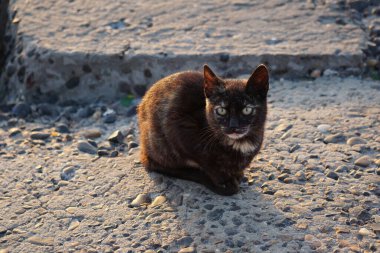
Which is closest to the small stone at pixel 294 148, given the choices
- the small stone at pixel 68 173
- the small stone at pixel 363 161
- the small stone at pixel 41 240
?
the small stone at pixel 363 161

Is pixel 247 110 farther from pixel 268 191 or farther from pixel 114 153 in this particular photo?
pixel 114 153

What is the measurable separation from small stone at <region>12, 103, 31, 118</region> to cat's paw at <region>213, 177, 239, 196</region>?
2.62 metres

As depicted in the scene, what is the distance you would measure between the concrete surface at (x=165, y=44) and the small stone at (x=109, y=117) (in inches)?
14.0

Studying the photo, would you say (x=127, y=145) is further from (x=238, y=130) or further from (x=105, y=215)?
(x=238, y=130)

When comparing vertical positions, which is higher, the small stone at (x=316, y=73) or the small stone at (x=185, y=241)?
the small stone at (x=316, y=73)

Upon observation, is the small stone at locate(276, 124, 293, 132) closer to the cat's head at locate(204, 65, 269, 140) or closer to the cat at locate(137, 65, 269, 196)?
the cat at locate(137, 65, 269, 196)

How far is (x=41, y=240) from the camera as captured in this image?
414 centimetres

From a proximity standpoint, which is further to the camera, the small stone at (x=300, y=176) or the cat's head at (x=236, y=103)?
the small stone at (x=300, y=176)

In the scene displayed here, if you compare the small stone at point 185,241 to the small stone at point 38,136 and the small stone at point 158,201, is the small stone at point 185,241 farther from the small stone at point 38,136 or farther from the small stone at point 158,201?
the small stone at point 38,136

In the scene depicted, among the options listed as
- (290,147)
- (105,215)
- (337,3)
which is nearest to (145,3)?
(337,3)

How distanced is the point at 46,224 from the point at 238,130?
1548 mm

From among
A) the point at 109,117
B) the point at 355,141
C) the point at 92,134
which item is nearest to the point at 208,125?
the point at 355,141

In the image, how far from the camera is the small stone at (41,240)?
4.11 metres

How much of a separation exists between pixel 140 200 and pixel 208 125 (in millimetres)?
771
